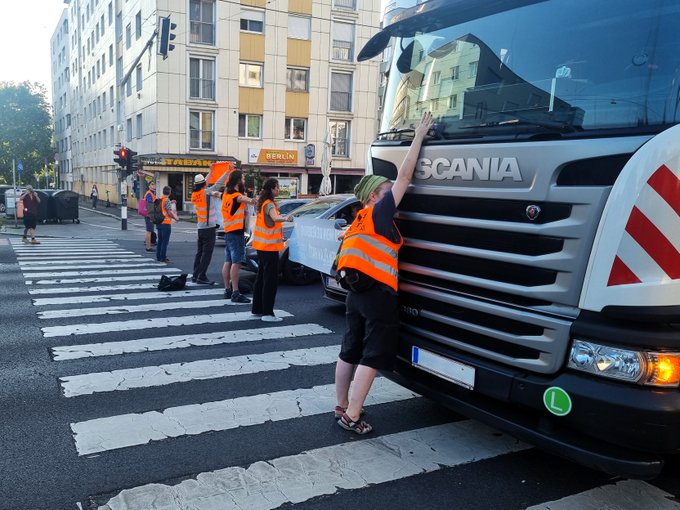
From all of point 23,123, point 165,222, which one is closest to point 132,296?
point 165,222

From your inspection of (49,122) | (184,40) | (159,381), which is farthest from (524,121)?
(49,122)

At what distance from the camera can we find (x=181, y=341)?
252 inches

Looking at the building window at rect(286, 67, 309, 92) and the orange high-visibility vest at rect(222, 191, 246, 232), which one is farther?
the building window at rect(286, 67, 309, 92)

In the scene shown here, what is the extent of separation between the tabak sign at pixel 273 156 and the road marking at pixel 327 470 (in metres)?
29.3

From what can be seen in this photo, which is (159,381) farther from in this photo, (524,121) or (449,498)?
(524,121)

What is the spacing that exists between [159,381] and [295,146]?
29.3m

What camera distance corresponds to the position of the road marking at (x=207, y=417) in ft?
12.7

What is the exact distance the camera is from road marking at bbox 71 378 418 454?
3.87 m

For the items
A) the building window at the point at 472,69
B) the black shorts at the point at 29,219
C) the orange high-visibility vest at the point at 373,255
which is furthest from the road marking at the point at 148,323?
the black shorts at the point at 29,219

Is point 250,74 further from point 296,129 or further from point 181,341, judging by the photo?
point 181,341

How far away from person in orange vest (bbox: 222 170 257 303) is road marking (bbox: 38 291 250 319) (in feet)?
Result: 1.23

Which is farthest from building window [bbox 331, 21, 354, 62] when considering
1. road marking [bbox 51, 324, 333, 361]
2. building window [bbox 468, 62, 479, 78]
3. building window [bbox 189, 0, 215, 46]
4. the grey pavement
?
building window [bbox 468, 62, 479, 78]

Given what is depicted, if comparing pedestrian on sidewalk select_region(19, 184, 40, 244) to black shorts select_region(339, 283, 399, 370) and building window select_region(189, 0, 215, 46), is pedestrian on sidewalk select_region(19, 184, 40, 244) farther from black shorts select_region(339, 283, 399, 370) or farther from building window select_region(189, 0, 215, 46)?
building window select_region(189, 0, 215, 46)

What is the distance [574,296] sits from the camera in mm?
2789
